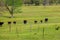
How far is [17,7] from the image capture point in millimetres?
84688

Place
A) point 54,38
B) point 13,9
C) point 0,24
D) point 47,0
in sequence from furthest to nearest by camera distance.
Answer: point 47,0, point 13,9, point 0,24, point 54,38

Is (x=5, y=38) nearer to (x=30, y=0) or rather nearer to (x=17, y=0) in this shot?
(x=17, y=0)

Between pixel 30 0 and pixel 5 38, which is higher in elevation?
pixel 5 38

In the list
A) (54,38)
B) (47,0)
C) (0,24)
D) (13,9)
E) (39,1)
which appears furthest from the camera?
(47,0)

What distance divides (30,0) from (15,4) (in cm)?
8600

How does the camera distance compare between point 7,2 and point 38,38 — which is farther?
point 7,2

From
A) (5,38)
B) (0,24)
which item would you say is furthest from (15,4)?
(5,38)

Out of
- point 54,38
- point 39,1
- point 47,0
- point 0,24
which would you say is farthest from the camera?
point 47,0

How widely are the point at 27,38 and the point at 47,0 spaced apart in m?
149

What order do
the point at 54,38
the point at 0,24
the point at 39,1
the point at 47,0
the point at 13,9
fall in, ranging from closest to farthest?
the point at 54,38 → the point at 0,24 → the point at 13,9 → the point at 39,1 → the point at 47,0

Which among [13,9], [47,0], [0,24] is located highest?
[0,24]

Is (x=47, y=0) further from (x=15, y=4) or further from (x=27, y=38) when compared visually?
(x=27, y=38)

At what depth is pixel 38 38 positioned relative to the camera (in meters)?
31.3

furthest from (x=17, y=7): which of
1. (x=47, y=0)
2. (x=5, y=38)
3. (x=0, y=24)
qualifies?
(x=47, y=0)
